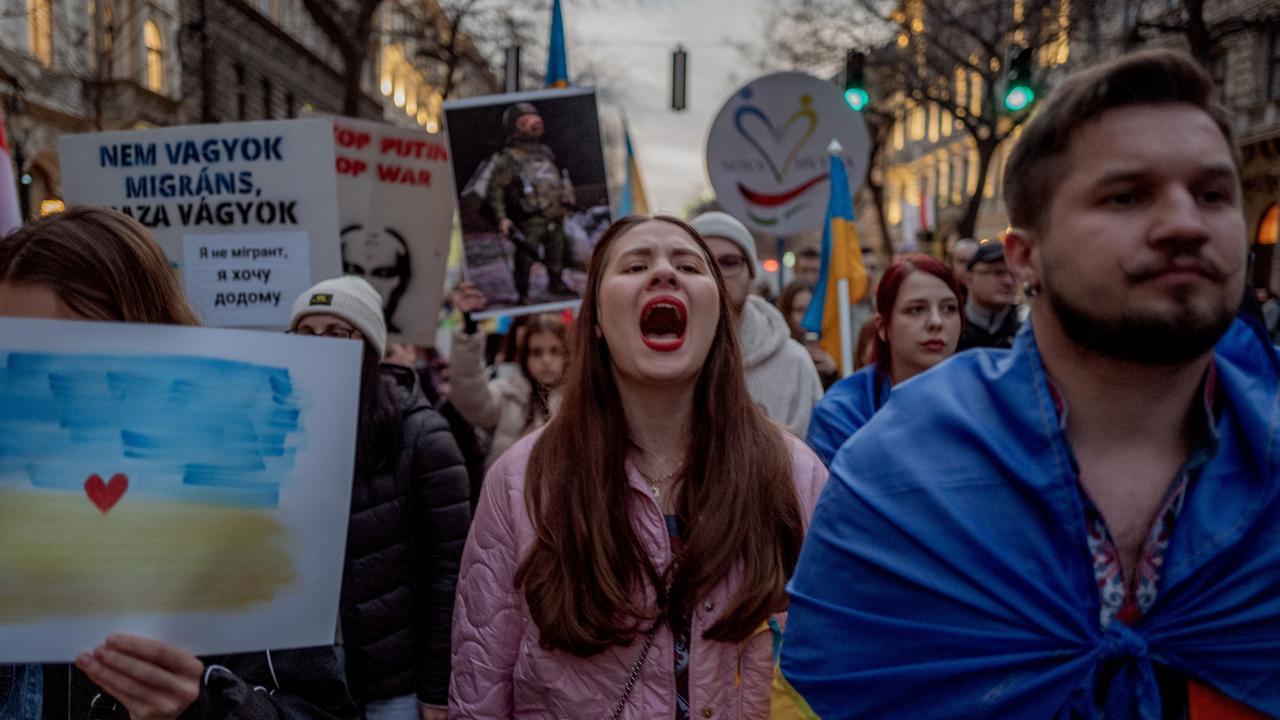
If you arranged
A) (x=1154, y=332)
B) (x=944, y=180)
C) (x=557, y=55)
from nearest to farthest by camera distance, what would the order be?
(x=1154, y=332), (x=557, y=55), (x=944, y=180)

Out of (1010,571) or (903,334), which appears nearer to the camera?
(1010,571)

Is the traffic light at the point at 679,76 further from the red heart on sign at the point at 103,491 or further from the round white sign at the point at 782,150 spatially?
the red heart on sign at the point at 103,491

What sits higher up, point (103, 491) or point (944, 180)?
point (944, 180)

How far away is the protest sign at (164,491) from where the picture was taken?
4.84 ft

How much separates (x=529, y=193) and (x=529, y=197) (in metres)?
0.02

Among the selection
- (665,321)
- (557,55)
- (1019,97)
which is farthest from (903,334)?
(1019,97)

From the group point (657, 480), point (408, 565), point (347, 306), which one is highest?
point (347, 306)

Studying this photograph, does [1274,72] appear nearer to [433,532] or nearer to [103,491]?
[433,532]

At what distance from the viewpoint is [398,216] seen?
5000mm

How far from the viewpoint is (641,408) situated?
2.41 meters

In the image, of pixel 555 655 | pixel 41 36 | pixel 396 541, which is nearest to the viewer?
pixel 555 655

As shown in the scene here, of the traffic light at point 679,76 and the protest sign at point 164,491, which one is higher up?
the traffic light at point 679,76

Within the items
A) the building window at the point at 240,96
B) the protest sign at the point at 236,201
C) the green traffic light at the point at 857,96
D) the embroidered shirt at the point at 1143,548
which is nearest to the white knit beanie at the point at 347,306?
the protest sign at the point at 236,201

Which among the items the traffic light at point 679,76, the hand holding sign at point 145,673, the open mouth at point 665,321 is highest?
the traffic light at point 679,76
